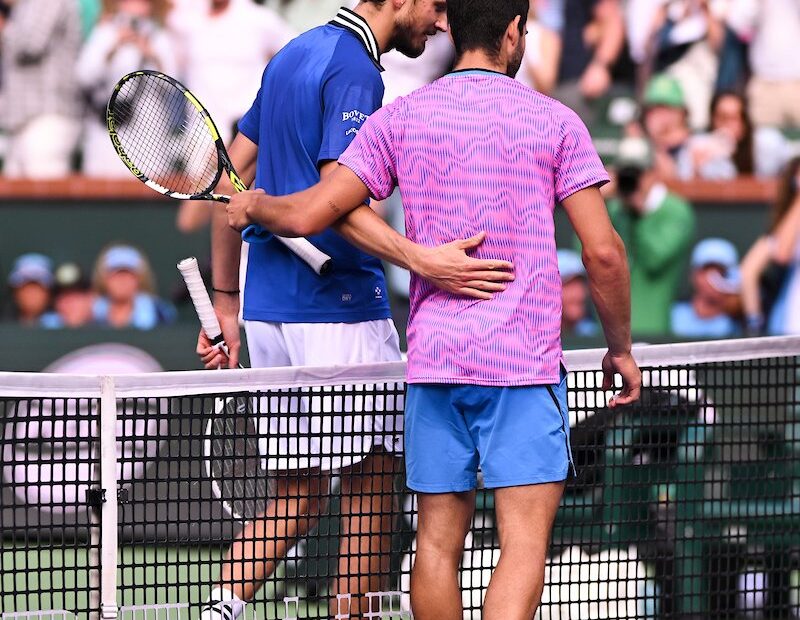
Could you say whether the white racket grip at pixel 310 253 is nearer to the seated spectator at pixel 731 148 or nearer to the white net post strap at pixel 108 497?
the white net post strap at pixel 108 497

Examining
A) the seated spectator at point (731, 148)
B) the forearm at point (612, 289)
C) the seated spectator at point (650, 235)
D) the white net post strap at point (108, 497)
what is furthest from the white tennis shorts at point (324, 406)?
the seated spectator at point (731, 148)

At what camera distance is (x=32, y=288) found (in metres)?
7.65

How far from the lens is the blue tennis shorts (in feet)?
11.4

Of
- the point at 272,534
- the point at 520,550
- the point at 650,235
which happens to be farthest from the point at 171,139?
the point at 650,235

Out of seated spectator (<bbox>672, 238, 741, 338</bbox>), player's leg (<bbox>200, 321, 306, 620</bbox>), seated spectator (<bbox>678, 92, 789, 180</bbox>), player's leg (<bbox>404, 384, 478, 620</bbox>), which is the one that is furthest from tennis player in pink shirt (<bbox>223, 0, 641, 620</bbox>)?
seated spectator (<bbox>678, 92, 789, 180</bbox>)

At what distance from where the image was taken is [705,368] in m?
4.71

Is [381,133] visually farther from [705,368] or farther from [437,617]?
[705,368]

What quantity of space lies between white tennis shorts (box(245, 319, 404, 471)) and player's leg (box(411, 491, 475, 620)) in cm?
57

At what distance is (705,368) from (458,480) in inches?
58.7

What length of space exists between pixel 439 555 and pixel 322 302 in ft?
3.01

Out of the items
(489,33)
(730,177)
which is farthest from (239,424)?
(730,177)

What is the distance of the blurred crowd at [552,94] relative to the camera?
25.5ft

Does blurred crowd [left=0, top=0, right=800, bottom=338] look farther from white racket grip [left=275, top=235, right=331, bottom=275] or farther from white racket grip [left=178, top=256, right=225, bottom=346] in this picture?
white racket grip [left=275, top=235, right=331, bottom=275]

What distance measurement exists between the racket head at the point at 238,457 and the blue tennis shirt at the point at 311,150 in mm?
290
